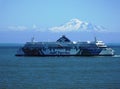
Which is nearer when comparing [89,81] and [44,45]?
[89,81]

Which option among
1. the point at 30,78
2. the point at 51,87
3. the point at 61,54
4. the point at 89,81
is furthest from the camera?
the point at 61,54

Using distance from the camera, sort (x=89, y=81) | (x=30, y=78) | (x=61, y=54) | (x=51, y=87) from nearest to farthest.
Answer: (x=51, y=87) < (x=89, y=81) < (x=30, y=78) < (x=61, y=54)

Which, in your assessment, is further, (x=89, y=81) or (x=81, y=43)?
(x=81, y=43)

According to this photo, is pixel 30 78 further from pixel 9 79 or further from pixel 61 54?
pixel 61 54

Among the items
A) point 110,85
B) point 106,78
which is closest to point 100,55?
point 106,78

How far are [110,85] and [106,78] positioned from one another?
7194 mm

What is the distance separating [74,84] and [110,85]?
3354 millimetres

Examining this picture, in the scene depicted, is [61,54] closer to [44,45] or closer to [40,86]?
[44,45]

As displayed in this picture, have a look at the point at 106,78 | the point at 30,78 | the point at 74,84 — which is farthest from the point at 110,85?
the point at 30,78

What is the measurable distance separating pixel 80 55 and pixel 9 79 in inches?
2242

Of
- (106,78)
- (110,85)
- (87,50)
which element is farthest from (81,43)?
(110,85)

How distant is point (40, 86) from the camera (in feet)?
160

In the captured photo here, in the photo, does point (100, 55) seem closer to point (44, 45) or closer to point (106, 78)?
point (44, 45)

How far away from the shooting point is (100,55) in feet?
367
